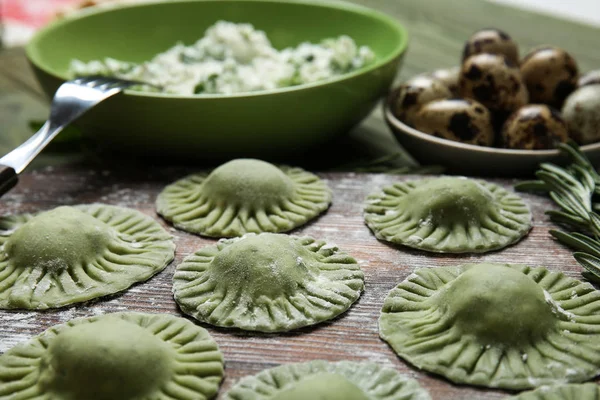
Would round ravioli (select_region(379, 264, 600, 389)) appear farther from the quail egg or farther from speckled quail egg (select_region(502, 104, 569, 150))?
the quail egg

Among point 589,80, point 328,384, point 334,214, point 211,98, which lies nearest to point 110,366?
point 328,384

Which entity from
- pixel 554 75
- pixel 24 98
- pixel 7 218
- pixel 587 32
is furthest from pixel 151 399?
pixel 587 32

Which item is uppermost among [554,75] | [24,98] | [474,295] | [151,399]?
[554,75]

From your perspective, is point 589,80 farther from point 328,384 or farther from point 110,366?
point 110,366

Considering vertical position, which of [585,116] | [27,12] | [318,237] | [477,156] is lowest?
[27,12]

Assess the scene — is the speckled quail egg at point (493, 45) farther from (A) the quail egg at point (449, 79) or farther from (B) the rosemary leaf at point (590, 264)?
(B) the rosemary leaf at point (590, 264)

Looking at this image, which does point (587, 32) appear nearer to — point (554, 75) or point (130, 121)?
point (554, 75)

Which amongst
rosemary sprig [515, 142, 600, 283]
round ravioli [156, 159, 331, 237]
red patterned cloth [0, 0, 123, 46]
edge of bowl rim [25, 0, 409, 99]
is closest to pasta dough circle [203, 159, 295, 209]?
round ravioli [156, 159, 331, 237]
